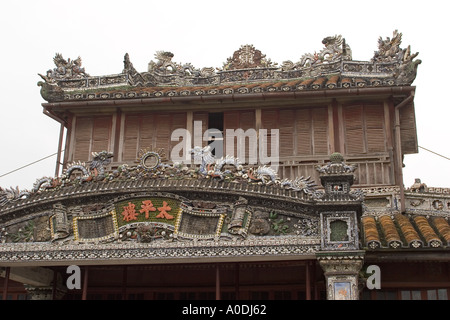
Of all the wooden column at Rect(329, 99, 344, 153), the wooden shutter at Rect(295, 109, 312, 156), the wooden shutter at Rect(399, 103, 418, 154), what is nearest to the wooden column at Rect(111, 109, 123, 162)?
the wooden shutter at Rect(295, 109, 312, 156)

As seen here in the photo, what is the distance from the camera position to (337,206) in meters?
11.8

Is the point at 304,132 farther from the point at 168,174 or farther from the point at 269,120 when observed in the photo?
the point at 168,174

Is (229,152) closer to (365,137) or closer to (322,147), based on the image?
(322,147)

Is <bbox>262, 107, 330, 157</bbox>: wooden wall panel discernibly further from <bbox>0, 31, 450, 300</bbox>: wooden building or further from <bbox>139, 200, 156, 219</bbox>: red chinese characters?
<bbox>139, 200, 156, 219</bbox>: red chinese characters

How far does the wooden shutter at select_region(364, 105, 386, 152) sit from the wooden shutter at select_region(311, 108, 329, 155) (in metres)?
1.19

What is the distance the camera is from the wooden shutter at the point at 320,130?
1803 cm

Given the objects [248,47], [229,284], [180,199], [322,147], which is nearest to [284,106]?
[322,147]

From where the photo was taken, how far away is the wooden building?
12047 millimetres

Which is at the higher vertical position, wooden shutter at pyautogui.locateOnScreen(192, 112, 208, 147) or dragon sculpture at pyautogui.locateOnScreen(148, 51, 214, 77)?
dragon sculpture at pyautogui.locateOnScreen(148, 51, 214, 77)

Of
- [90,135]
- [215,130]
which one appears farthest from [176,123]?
[90,135]

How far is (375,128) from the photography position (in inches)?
709

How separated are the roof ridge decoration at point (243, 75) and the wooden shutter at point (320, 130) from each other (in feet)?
3.14

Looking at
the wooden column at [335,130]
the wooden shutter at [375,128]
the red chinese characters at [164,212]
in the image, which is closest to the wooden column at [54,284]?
the red chinese characters at [164,212]

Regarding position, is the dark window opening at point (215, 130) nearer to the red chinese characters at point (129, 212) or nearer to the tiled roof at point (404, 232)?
the tiled roof at point (404, 232)
